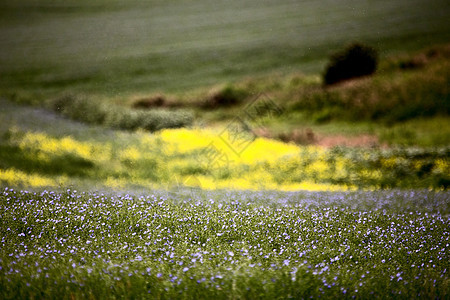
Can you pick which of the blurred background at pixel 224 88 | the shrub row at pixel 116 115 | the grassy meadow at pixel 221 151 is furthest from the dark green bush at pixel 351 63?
the shrub row at pixel 116 115

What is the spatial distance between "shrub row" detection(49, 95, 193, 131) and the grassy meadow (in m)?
0.05

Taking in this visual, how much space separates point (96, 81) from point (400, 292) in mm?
10439

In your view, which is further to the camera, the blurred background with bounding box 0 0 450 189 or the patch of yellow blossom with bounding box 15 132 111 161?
the blurred background with bounding box 0 0 450 189

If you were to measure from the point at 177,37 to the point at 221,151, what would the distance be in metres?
4.50

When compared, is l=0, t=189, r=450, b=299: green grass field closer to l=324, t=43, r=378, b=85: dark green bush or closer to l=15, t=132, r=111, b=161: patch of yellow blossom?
l=15, t=132, r=111, b=161: patch of yellow blossom

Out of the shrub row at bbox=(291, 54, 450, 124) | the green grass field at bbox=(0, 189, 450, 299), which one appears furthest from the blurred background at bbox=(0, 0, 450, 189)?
the green grass field at bbox=(0, 189, 450, 299)

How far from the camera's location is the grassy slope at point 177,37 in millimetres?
12148

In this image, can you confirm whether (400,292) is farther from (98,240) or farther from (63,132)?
(63,132)

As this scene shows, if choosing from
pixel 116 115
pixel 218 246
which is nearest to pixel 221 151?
pixel 116 115

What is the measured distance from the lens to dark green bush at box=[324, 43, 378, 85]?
13773 millimetres

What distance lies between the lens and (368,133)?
13211mm

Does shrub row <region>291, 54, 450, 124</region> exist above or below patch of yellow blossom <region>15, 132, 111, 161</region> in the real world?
above

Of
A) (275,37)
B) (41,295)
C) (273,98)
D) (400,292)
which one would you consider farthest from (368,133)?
(41,295)

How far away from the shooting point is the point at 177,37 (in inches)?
546
